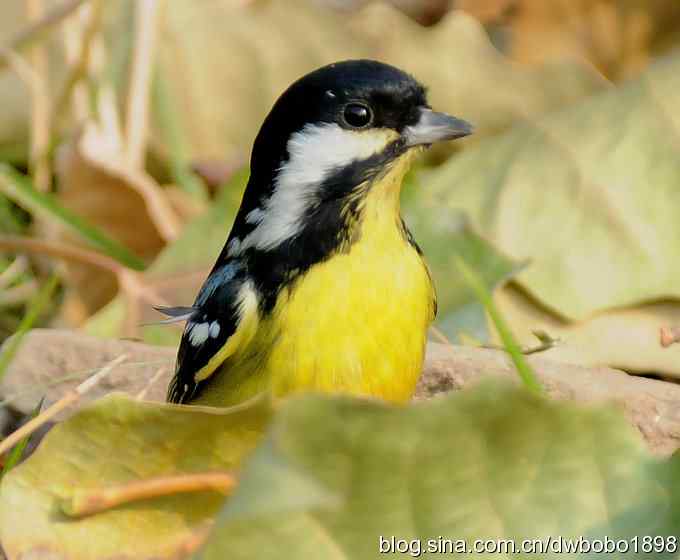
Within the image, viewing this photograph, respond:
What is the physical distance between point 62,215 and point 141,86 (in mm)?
619

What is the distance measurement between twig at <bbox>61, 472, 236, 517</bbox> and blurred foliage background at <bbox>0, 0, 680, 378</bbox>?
111 cm

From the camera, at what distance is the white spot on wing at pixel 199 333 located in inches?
81.1

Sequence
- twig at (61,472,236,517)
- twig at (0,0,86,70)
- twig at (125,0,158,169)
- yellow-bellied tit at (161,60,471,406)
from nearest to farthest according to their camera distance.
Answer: twig at (61,472,236,517) → yellow-bellied tit at (161,60,471,406) → twig at (0,0,86,70) → twig at (125,0,158,169)

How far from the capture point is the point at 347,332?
1934 millimetres

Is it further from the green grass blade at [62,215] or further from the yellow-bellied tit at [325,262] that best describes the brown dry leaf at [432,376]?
the green grass blade at [62,215]

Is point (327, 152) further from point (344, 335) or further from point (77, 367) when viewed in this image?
point (77, 367)

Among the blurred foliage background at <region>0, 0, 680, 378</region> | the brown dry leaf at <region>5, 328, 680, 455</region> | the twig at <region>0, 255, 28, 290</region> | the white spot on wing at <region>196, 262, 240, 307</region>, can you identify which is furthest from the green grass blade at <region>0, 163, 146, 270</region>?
the white spot on wing at <region>196, 262, 240, 307</region>

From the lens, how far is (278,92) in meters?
3.72

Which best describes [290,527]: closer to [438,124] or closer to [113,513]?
[113,513]

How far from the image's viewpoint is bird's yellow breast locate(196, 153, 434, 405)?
192cm

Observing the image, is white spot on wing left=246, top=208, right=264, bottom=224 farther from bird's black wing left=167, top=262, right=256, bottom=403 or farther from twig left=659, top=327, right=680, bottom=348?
twig left=659, top=327, right=680, bottom=348

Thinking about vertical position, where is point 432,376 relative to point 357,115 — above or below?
below

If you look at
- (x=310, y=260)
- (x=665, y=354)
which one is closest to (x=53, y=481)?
(x=310, y=260)

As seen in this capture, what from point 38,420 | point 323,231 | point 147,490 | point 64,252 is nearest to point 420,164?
point 64,252
